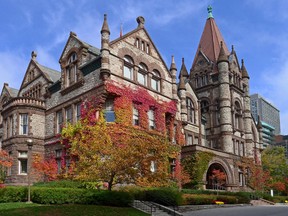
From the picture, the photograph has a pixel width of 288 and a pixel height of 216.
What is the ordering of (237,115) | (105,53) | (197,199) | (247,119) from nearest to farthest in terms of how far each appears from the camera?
(197,199) → (105,53) → (237,115) → (247,119)

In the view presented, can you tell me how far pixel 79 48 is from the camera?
112 feet

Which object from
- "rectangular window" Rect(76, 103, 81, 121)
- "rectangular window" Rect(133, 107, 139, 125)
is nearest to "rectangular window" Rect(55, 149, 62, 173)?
"rectangular window" Rect(76, 103, 81, 121)

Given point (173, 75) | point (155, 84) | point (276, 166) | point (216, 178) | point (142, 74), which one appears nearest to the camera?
point (142, 74)

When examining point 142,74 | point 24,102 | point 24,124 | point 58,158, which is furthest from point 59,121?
point 142,74

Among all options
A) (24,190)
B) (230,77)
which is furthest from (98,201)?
(230,77)

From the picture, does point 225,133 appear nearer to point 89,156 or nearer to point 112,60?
point 112,60

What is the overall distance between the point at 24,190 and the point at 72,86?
1297cm

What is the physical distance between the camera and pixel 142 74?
117ft

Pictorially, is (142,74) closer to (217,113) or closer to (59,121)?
(59,121)

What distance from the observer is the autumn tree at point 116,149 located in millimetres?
21766

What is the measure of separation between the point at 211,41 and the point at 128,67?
80.4 ft

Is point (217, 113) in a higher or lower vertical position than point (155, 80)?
lower

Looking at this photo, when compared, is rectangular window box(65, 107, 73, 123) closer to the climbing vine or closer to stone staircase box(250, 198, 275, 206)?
the climbing vine

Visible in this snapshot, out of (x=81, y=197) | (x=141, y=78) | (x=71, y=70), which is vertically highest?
(x=71, y=70)
